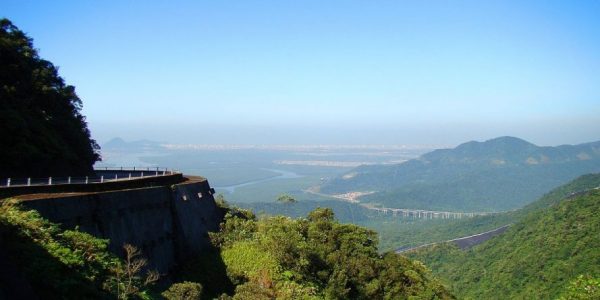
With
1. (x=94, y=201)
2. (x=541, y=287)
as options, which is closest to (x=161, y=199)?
(x=94, y=201)

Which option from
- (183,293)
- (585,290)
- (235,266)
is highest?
(183,293)

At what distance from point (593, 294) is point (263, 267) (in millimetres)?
16204

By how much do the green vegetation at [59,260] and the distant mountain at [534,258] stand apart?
1914 inches

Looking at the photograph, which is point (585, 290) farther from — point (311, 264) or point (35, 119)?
point (35, 119)

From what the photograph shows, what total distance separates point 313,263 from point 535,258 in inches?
2218

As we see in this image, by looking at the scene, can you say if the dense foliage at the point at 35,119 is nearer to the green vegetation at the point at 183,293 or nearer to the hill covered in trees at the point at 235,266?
the hill covered in trees at the point at 235,266

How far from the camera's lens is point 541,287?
205ft

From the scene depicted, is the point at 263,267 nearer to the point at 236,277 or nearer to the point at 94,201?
the point at 236,277

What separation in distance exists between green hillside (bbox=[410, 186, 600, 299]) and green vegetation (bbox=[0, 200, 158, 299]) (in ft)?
168

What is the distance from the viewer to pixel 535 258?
73438 millimetres

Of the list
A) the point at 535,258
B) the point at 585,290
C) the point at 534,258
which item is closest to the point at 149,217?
the point at 585,290

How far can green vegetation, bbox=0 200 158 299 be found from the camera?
550 inches

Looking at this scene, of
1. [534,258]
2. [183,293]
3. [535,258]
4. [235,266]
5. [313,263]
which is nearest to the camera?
[183,293]

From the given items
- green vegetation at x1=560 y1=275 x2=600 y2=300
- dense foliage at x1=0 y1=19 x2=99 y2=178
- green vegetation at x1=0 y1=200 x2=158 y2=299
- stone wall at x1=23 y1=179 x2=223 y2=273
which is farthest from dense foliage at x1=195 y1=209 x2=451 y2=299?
dense foliage at x1=0 y1=19 x2=99 y2=178
